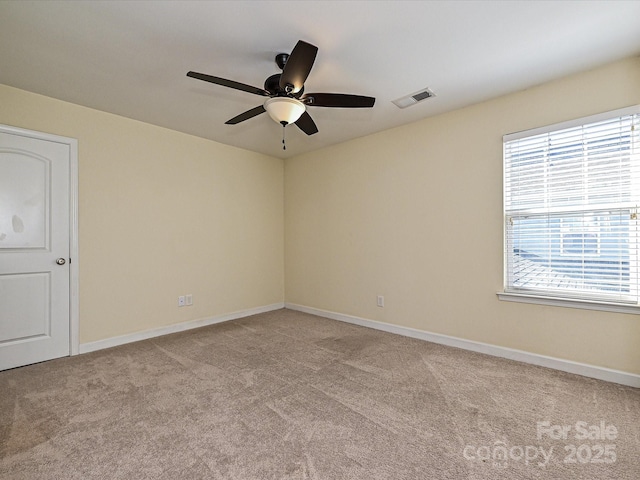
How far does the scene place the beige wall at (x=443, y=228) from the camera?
98.9 inches

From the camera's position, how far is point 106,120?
3.27m

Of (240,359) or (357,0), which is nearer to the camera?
(357,0)

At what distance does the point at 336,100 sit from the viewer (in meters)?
2.24

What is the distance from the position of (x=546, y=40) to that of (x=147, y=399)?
377 cm

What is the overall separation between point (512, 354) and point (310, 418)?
208 centimetres

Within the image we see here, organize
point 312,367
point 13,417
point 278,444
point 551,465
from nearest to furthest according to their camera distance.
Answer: point 551,465 < point 278,444 < point 13,417 < point 312,367

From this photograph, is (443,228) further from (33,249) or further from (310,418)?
(33,249)

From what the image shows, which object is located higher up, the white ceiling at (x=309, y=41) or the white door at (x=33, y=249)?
the white ceiling at (x=309, y=41)

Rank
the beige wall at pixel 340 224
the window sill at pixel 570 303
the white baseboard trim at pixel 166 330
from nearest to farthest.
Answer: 1. the window sill at pixel 570 303
2. the beige wall at pixel 340 224
3. the white baseboard trim at pixel 166 330

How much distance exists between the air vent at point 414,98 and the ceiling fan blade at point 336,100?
91cm

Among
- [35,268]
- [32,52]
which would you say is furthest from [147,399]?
[32,52]

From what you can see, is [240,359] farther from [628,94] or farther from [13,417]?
[628,94]

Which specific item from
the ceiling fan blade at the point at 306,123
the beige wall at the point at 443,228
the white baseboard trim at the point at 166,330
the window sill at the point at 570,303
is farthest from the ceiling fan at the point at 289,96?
the white baseboard trim at the point at 166,330

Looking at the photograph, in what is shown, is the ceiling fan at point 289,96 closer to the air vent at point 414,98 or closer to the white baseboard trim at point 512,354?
the air vent at point 414,98
